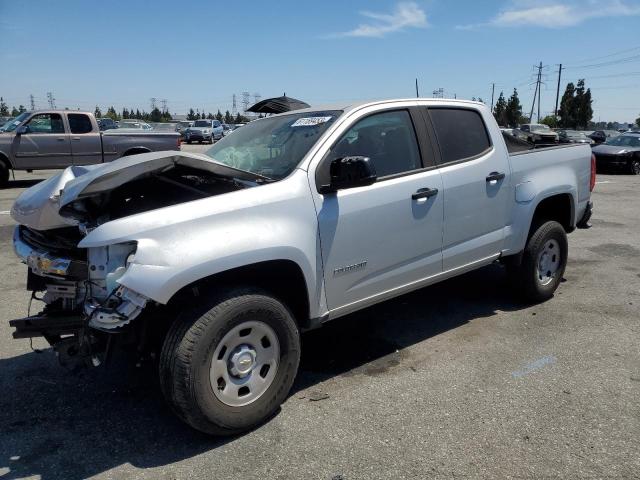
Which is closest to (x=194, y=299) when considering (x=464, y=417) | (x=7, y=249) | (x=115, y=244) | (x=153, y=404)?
(x=115, y=244)

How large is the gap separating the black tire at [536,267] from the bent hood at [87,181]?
9.24ft

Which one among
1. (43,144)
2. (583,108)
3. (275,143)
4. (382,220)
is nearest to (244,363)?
(382,220)

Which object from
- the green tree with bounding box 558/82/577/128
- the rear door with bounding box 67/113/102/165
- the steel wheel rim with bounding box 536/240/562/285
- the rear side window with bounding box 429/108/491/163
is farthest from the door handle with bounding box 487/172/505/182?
the green tree with bounding box 558/82/577/128

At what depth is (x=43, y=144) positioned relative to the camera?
14.2m

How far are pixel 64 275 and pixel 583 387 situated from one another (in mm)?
3397

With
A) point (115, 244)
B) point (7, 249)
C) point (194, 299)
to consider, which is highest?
point (115, 244)

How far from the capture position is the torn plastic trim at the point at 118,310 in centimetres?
275

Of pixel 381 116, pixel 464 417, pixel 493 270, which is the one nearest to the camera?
pixel 464 417

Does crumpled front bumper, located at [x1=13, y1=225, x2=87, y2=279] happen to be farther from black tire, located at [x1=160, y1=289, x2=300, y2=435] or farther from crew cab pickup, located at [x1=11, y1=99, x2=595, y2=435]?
black tire, located at [x1=160, y1=289, x2=300, y2=435]

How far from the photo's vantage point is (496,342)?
4.45 m

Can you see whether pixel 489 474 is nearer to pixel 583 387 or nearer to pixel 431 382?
pixel 431 382

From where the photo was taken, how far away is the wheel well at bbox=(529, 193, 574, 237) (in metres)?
5.26

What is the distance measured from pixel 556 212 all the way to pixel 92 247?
14.8ft

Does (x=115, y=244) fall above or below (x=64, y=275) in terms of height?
above
